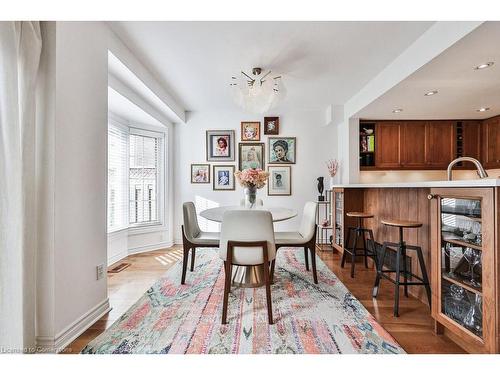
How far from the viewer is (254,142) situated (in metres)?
4.52

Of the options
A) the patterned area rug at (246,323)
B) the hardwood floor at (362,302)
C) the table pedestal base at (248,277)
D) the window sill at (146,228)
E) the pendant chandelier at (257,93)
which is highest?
the pendant chandelier at (257,93)

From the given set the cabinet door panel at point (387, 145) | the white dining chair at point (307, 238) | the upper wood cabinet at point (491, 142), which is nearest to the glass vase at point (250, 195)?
the white dining chair at point (307, 238)

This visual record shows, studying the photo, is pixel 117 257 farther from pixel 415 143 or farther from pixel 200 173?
pixel 415 143

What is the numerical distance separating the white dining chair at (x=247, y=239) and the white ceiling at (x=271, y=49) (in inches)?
64.2

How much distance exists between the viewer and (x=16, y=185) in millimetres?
1316

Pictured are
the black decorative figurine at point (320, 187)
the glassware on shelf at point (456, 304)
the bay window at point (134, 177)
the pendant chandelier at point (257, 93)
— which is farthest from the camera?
the black decorative figurine at point (320, 187)

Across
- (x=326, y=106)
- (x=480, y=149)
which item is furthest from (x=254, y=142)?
(x=480, y=149)

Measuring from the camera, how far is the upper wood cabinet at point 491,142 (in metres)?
4.01

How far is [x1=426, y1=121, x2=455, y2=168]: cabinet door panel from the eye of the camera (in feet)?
13.9

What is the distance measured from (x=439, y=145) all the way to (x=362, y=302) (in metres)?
3.51

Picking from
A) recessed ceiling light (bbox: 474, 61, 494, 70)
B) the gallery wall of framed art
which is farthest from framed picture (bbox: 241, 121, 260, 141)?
recessed ceiling light (bbox: 474, 61, 494, 70)

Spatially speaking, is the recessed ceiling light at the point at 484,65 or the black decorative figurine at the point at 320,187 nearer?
the recessed ceiling light at the point at 484,65

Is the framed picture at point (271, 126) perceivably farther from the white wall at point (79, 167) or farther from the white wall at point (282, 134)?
the white wall at point (79, 167)

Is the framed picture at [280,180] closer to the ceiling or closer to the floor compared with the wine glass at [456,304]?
closer to the ceiling
